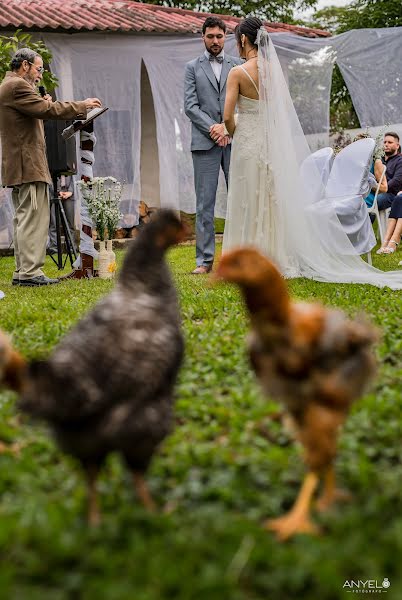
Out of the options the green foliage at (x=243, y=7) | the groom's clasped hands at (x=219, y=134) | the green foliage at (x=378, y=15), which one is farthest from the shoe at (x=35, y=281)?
the green foliage at (x=243, y=7)

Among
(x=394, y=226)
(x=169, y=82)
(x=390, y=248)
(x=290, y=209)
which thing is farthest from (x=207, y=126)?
(x=169, y=82)

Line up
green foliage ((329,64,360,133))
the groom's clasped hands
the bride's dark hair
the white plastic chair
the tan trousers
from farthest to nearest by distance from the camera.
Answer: green foliage ((329,64,360,133)) → the white plastic chair → the groom's clasped hands → the tan trousers → the bride's dark hair

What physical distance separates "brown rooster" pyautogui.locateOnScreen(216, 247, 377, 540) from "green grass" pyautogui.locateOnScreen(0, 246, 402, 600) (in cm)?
17

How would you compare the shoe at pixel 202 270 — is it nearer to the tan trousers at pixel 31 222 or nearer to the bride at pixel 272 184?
the bride at pixel 272 184

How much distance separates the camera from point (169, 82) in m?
14.2

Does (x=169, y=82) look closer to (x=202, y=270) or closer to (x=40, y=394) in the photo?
(x=202, y=270)

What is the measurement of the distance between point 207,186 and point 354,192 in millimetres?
A: 1765

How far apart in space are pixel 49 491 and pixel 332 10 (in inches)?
1283

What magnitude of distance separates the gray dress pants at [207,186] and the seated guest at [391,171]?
3892 mm

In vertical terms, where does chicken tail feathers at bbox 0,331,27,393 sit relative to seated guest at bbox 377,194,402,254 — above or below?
above

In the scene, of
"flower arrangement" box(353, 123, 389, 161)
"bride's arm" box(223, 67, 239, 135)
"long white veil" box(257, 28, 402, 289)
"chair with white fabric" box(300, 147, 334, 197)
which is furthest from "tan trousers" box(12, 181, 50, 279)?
"flower arrangement" box(353, 123, 389, 161)

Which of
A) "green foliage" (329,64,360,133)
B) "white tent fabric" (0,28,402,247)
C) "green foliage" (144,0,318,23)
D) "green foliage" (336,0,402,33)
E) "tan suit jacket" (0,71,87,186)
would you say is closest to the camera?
"tan suit jacket" (0,71,87,186)

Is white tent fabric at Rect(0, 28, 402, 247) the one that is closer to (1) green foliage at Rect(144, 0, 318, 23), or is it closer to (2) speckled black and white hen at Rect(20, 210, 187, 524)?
(1) green foliage at Rect(144, 0, 318, 23)

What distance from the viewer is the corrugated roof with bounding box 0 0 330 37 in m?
13.6
